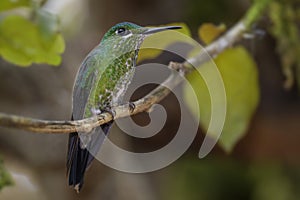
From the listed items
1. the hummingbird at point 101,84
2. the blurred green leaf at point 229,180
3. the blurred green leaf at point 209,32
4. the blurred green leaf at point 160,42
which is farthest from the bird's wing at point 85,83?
the blurred green leaf at point 229,180

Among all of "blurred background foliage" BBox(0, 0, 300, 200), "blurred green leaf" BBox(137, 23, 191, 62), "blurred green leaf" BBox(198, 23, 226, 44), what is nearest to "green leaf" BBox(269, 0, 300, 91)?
"blurred background foliage" BBox(0, 0, 300, 200)

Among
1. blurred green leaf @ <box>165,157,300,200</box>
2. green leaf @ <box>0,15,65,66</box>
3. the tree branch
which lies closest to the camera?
the tree branch

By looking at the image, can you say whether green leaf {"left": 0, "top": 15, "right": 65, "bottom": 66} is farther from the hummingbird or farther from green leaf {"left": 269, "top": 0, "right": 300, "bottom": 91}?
green leaf {"left": 269, "top": 0, "right": 300, "bottom": 91}

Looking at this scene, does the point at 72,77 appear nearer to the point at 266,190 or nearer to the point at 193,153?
the point at 193,153

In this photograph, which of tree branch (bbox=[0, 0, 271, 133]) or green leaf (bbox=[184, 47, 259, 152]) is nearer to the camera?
tree branch (bbox=[0, 0, 271, 133])

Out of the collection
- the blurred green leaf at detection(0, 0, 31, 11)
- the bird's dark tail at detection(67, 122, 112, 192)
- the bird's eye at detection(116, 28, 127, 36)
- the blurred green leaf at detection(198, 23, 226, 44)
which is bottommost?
the blurred green leaf at detection(198, 23, 226, 44)

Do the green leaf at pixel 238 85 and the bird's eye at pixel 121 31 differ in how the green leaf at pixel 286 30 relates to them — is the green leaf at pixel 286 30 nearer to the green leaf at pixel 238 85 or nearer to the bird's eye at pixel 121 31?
the green leaf at pixel 238 85
